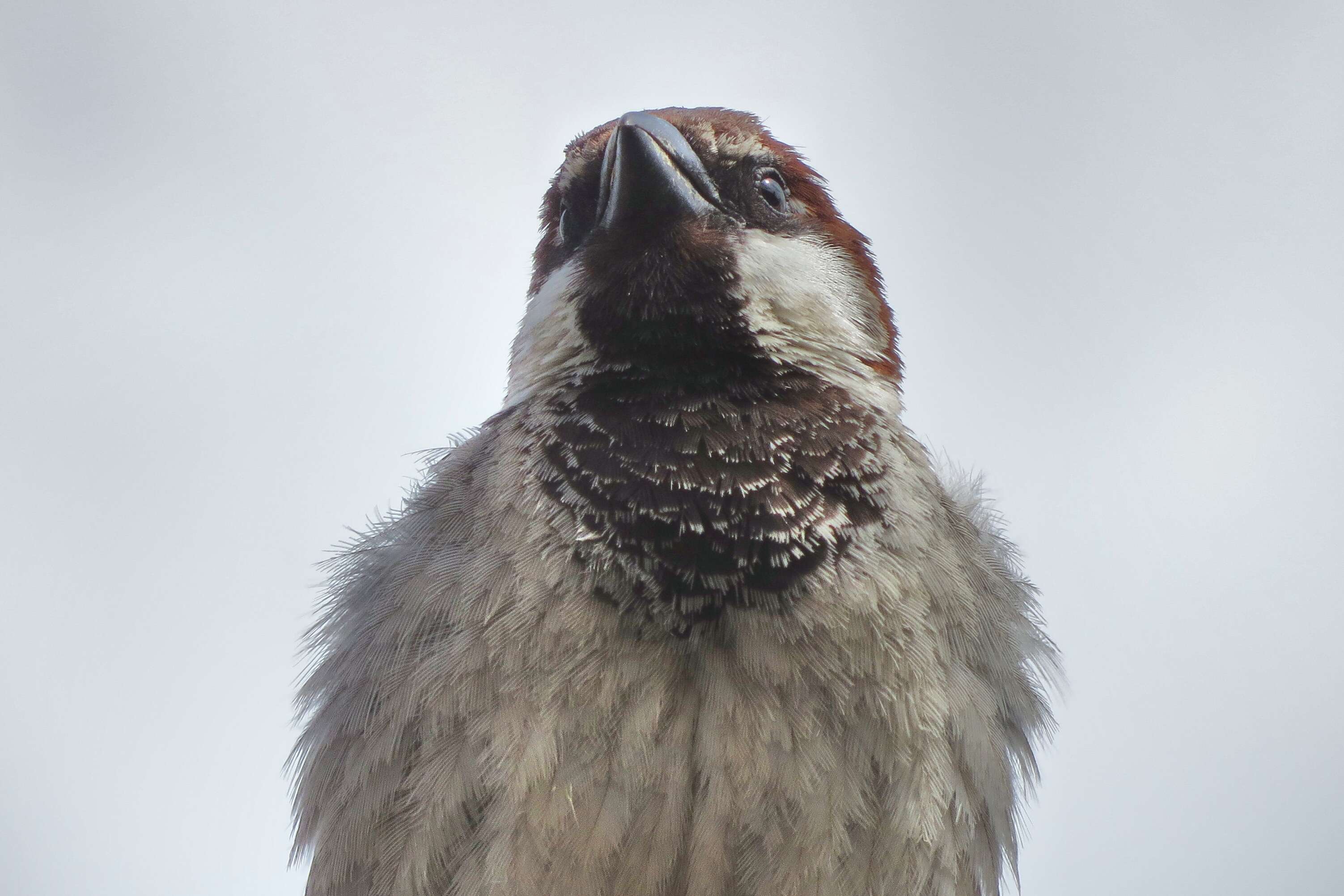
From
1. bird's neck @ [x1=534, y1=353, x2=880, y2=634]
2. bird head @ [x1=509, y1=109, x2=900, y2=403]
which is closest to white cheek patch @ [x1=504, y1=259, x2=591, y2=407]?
bird head @ [x1=509, y1=109, x2=900, y2=403]

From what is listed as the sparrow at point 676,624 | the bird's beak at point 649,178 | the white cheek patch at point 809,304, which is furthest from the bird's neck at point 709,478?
the bird's beak at point 649,178


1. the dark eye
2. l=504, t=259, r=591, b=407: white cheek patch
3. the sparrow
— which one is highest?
the dark eye

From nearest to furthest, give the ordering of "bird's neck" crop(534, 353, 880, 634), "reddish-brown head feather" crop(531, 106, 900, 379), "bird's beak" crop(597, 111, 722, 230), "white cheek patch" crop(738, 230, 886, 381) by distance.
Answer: "bird's neck" crop(534, 353, 880, 634) < "bird's beak" crop(597, 111, 722, 230) < "white cheek patch" crop(738, 230, 886, 381) < "reddish-brown head feather" crop(531, 106, 900, 379)

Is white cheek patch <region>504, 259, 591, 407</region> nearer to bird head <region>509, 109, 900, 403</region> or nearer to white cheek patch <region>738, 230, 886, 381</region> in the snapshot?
bird head <region>509, 109, 900, 403</region>

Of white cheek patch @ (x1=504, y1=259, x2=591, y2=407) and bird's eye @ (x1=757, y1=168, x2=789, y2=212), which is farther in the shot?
bird's eye @ (x1=757, y1=168, x2=789, y2=212)

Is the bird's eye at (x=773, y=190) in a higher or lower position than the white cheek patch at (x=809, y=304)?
higher

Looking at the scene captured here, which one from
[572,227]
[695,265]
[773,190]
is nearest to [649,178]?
[695,265]

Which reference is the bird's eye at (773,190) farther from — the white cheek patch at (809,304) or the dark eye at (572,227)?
the dark eye at (572,227)

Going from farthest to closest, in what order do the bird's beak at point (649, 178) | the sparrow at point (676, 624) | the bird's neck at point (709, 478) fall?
the bird's beak at point (649, 178)
the bird's neck at point (709, 478)
the sparrow at point (676, 624)
